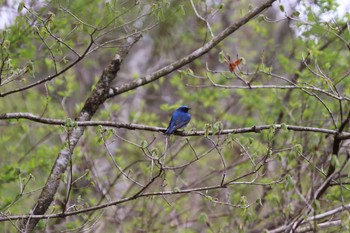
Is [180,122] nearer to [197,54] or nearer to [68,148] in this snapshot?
[197,54]

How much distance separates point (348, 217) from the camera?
11.2 ft

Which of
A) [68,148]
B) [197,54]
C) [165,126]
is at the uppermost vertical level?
[197,54]

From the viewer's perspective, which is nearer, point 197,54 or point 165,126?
point 197,54

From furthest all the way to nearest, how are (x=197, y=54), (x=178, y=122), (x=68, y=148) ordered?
1. (x=178, y=122)
2. (x=197, y=54)
3. (x=68, y=148)

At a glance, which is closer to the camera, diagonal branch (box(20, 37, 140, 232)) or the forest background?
the forest background

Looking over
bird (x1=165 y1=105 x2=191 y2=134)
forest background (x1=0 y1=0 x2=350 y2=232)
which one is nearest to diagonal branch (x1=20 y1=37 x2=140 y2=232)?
forest background (x1=0 y1=0 x2=350 y2=232)

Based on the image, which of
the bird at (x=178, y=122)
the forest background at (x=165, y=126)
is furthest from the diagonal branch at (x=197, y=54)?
the bird at (x=178, y=122)

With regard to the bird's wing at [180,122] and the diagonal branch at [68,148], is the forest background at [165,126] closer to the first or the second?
the diagonal branch at [68,148]

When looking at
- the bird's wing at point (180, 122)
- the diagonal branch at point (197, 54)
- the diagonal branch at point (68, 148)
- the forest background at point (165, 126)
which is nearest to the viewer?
the forest background at point (165, 126)

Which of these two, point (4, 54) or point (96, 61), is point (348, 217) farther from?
point (96, 61)

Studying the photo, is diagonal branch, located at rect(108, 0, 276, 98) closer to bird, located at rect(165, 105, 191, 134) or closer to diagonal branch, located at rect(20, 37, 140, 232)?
diagonal branch, located at rect(20, 37, 140, 232)

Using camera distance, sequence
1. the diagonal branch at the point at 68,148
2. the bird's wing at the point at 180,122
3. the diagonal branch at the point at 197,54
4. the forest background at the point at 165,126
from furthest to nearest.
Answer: the bird's wing at the point at 180,122 → the diagonal branch at the point at 197,54 → the diagonal branch at the point at 68,148 → the forest background at the point at 165,126

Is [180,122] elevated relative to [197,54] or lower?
lower

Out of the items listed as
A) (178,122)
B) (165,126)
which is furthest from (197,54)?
(165,126)
